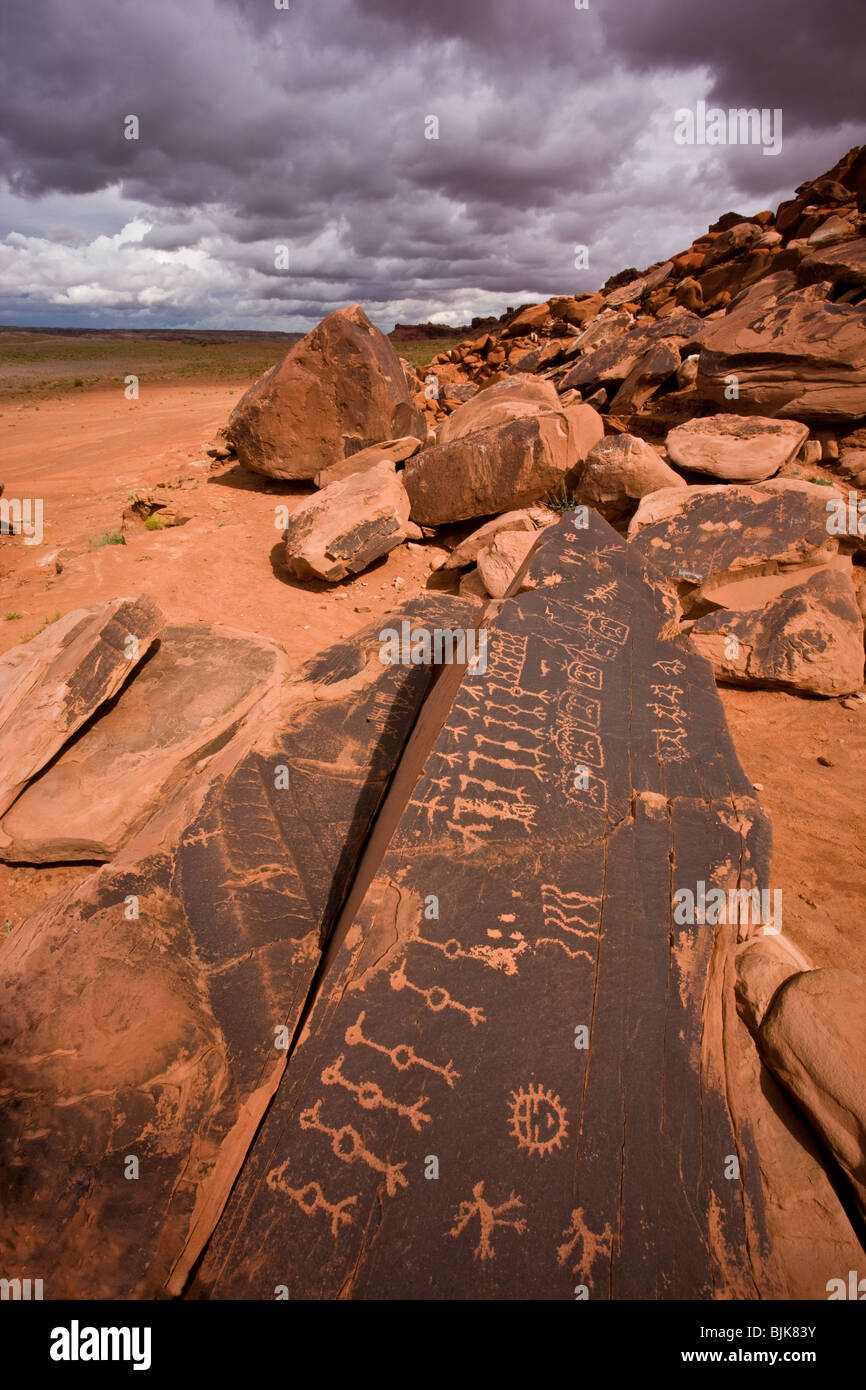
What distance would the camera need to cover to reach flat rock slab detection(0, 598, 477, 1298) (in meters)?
1.63

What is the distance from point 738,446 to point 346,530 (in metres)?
3.88

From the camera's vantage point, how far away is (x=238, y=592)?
6016mm

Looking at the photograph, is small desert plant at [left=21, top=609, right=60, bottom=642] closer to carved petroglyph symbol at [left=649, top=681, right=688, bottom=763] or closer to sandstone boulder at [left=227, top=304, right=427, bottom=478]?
sandstone boulder at [left=227, top=304, right=427, bottom=478]

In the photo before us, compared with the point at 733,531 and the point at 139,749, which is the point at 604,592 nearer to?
the point at 733,531

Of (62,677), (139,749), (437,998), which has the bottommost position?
(437,998)

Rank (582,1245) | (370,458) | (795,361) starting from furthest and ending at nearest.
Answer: (370,458), (795,361), (582,1245)

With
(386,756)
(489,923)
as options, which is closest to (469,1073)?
(489,923)

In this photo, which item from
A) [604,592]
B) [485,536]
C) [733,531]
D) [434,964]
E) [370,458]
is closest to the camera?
[434,964]

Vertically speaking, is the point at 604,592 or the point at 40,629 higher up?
the point at 604,592

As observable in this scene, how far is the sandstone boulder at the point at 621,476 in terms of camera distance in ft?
18.7

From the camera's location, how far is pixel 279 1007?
2146 mm

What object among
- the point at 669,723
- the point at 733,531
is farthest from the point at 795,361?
the point at 669,723

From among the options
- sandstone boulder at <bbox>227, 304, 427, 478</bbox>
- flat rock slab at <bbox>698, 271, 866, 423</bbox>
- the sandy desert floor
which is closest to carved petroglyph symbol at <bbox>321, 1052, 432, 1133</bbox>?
the sandy desert floor

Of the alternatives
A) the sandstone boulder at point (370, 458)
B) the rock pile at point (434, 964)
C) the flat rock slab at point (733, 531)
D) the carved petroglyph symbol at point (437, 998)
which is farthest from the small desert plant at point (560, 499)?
the carved petroglyph symbol at point (437, 998)
